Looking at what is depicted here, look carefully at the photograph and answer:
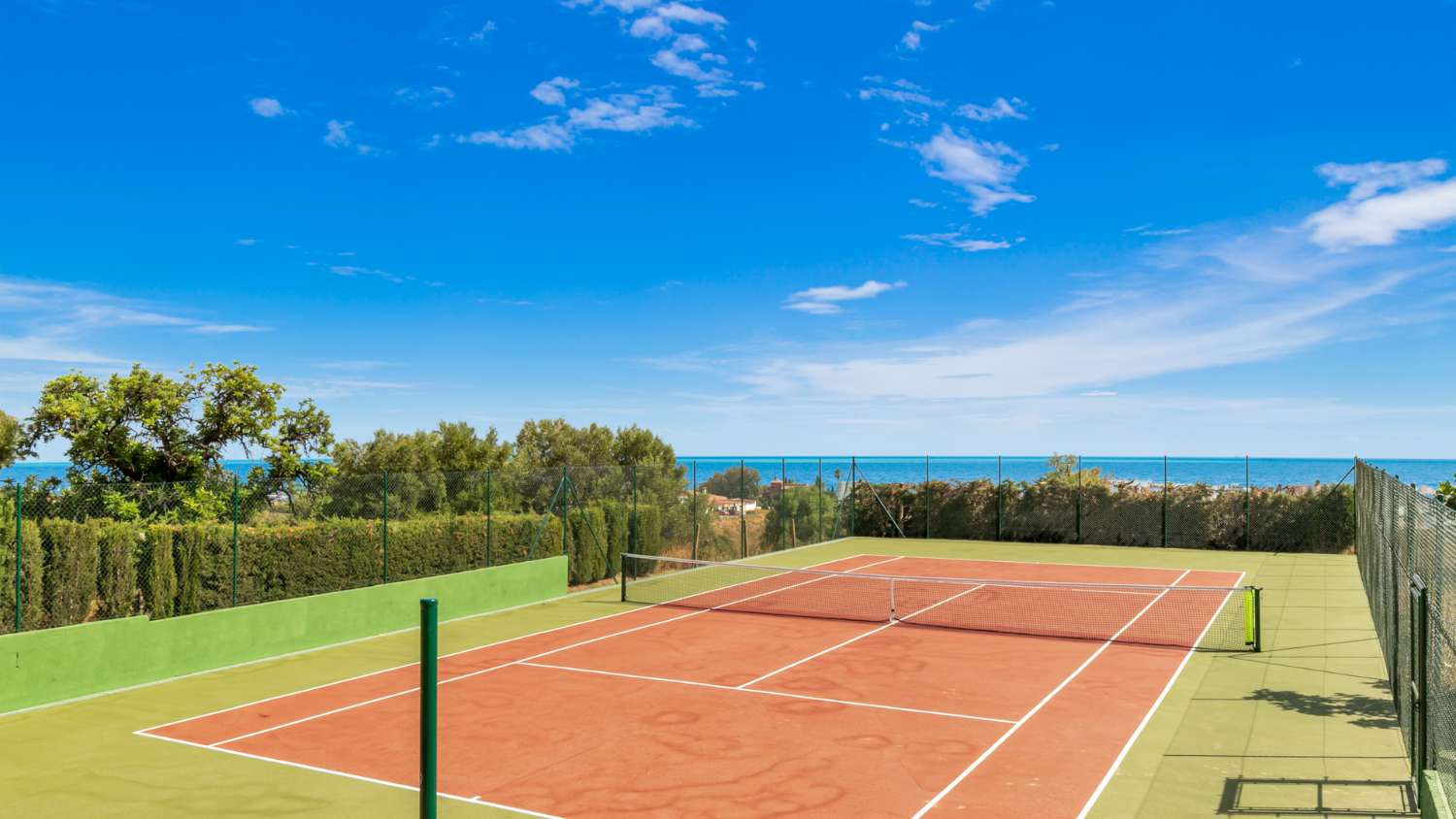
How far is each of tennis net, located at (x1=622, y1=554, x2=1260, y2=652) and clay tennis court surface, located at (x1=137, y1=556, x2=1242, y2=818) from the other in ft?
2.30

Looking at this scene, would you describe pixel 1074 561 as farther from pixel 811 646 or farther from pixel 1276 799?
pixel 1276 799

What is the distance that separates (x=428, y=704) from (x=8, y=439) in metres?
26.3

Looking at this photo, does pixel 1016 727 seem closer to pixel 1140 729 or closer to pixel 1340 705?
pixel 1140 729

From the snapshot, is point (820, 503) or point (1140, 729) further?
point (820, 503)

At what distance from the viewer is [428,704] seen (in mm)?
4254

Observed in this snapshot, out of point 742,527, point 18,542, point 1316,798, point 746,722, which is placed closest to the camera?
point 1316,798

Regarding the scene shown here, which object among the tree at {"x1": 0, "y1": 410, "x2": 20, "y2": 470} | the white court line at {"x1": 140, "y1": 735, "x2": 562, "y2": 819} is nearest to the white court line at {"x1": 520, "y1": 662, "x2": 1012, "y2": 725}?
the white court line at {"x1": 140, "y1": 735, "x2": 562, "y2": 819}

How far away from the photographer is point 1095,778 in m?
9.66

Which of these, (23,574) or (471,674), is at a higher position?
(23,574)

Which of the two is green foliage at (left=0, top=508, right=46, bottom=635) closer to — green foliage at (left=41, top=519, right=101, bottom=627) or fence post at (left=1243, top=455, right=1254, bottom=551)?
green foliage at (left=41, top=519, right=101, bottom=627)

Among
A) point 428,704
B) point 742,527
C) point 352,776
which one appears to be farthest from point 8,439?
point 428,704

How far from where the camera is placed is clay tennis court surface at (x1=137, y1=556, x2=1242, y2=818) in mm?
9359

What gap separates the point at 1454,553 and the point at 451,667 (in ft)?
40.6

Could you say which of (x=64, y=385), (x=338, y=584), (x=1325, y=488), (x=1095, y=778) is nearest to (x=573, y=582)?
(x=338, y=584)
